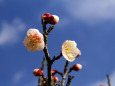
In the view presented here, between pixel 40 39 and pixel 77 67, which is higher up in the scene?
pixel 77 67

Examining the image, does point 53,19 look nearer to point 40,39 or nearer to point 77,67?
point 40,39

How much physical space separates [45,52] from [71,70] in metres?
1.32

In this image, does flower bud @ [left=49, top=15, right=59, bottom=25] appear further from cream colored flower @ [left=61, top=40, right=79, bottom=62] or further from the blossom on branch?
cream colored flower @ [left=61, top=40, right=79, bottom=62]

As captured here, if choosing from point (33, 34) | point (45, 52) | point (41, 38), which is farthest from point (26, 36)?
point (45, 52)

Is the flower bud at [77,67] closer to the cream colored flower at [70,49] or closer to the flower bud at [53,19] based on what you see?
the cream colored flower at [70,49]

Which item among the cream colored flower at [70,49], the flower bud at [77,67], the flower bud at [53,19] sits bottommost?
the cream colored flower at [70,49]

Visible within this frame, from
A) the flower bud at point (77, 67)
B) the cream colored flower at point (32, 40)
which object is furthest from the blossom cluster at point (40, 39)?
the flower bud at point (77, 67)

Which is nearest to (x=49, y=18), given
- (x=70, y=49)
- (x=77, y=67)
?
(x=70, y=49)

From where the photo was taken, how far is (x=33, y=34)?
1.97 m

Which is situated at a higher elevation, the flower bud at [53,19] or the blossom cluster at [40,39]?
the flower bud at [53,19]

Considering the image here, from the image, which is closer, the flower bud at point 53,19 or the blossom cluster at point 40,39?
the blossom cluster at point 40,39

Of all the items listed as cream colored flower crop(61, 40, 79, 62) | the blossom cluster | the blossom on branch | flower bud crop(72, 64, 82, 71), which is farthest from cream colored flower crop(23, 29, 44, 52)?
flower bud crop(72, 64, 82, 71)

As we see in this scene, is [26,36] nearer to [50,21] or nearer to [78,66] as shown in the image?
[50,21]

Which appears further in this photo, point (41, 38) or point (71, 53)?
point (71, 53)
